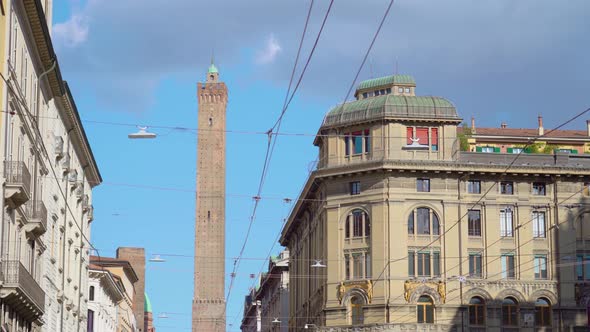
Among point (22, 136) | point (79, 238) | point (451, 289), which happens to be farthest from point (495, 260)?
point (22, 136)

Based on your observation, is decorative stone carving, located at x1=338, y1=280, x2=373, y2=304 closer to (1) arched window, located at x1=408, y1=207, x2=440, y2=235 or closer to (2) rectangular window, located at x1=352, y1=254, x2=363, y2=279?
(2) rectangular window, located at x1=352, y1=254, x2=363, y2=279

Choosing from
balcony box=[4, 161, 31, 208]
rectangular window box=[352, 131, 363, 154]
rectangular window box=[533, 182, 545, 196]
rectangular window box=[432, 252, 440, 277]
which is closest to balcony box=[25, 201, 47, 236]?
balcony box=[4, 161, 31, 208]

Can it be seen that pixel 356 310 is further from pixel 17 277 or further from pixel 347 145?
pixel 17 277

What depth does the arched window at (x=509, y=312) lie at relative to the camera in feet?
243

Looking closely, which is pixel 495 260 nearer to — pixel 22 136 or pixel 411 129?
pixel 411 129

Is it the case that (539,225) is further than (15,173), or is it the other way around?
(539,225)

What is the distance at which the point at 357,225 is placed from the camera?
75.2 metres

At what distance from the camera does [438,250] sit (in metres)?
74.2

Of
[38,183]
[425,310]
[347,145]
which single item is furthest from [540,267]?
[38,183]

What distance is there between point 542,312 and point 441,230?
25.1 feet

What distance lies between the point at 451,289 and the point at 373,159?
8864 mm

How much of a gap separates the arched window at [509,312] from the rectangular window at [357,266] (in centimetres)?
855

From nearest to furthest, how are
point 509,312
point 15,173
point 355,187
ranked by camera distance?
point 15,173 < point 509,312 < point 355,187

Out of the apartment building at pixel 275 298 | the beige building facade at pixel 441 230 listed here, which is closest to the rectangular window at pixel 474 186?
the beige building facade at pixel 441 230
